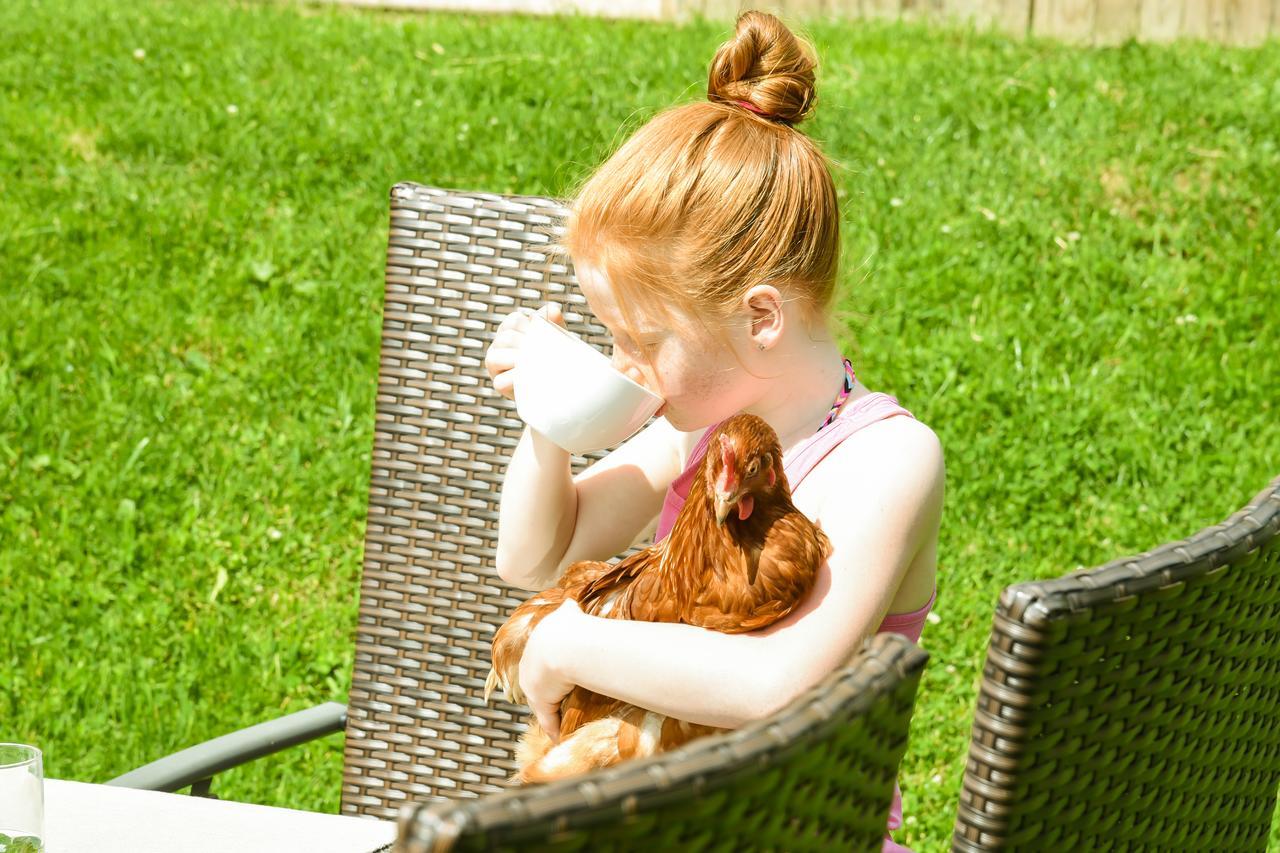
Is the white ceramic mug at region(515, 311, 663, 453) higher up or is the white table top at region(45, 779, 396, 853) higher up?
the white ceramic mug at region(515, 311, 663, 453)

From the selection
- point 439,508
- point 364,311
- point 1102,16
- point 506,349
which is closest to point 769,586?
point 506,349

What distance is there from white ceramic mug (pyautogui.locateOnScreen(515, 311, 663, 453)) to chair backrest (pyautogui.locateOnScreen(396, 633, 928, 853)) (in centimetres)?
65

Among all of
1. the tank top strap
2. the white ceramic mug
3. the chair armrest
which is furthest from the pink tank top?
the chair armrest

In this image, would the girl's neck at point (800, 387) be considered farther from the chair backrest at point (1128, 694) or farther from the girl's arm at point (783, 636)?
the chair backrest at point (1128, 694)

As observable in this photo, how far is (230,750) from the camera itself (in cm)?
196

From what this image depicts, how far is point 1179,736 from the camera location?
3.59 ft

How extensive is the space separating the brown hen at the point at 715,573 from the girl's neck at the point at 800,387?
0.29 m

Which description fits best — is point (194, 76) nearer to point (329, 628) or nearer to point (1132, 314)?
point (329, 628)

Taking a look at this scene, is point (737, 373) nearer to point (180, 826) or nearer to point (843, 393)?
point (843, 393)

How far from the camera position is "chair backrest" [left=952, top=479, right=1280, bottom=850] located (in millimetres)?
961

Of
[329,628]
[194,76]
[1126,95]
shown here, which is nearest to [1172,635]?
[329,628]

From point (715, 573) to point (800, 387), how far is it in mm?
406

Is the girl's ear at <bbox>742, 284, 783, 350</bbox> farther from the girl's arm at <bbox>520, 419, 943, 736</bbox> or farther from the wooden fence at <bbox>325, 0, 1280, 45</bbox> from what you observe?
the wooden fence at <bbox>325, 0, 1280, 45</bbox>

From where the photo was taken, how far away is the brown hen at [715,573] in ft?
4.51
